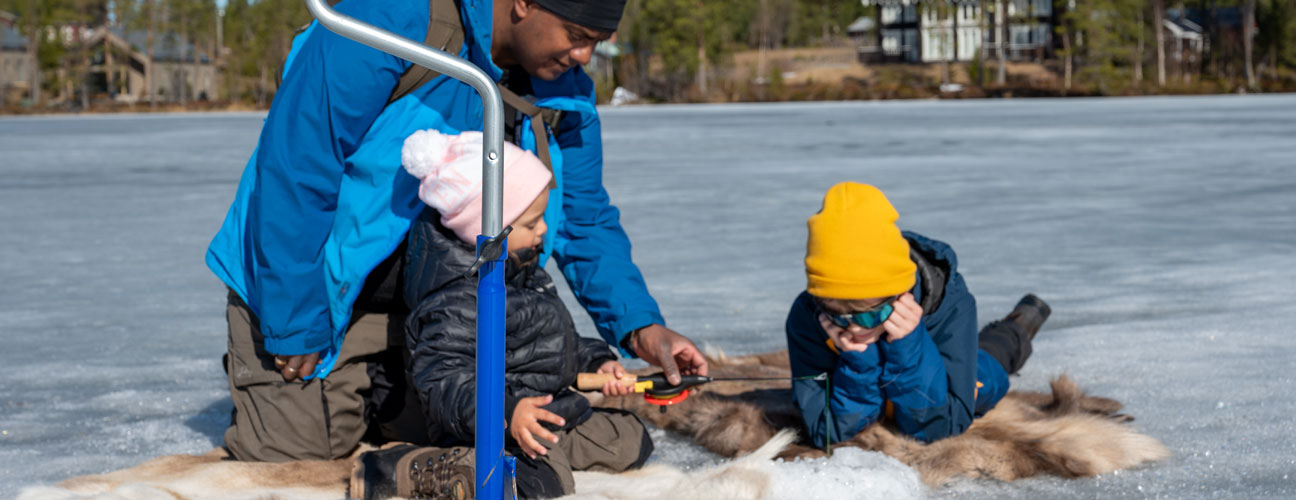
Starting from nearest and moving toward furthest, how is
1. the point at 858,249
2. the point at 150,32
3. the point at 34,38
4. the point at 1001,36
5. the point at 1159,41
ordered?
the point at 858,249, the point at 1159,41, the point at 1001,36, the point at 34,38, the point at 150,32

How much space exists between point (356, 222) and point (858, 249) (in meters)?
1.03

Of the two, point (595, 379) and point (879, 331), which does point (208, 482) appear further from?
point (879, 331)

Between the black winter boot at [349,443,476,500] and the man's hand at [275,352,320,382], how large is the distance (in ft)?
0.94

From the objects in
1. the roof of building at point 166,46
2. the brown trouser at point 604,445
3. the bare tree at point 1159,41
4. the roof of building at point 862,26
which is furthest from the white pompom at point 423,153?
the roof of building at point 862,26

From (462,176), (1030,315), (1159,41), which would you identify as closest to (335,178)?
(462,176)

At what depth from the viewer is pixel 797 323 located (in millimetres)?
2820

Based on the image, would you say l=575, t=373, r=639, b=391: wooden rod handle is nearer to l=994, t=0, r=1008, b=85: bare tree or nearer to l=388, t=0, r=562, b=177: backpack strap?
l=388, t=0, r=562, b=177: backpack strap

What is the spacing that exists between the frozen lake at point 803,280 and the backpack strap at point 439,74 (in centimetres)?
79

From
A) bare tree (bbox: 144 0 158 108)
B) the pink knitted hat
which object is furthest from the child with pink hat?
bare tree (bbox: 144 0 158 108)

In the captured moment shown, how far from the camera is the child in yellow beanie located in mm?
2457

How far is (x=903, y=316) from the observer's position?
2.52 metres

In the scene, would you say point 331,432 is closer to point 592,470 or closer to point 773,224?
point 592,470

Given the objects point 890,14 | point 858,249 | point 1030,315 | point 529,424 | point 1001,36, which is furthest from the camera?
point 890,14

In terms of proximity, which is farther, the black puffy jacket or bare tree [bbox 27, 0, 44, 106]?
bare tree [bbox 27, 0, 44, 106]
